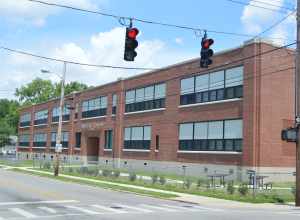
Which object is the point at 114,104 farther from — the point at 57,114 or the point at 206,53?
the point at 206,53

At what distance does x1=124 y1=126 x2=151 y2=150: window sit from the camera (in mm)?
50838

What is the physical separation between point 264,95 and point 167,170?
42.6ft

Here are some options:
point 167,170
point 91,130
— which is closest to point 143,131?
point 167,170

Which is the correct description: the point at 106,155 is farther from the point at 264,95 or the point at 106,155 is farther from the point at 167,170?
the point at 264,95

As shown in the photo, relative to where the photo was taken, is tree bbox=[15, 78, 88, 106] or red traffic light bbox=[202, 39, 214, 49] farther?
tree bbox=[15, 78, 88, 106]

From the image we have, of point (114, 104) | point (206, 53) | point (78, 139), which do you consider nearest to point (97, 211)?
point (206, 53)

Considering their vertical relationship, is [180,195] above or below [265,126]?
below

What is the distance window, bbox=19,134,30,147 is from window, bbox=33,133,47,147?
432 centimetres

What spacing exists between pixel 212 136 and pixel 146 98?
12639 mm

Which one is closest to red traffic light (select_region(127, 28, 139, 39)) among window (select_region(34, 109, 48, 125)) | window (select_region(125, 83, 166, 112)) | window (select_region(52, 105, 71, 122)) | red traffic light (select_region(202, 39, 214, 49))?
red traffic light (select_region(202, 39, 214, 49))

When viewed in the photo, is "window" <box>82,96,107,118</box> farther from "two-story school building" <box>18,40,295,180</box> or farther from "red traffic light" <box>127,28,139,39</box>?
"red traffic light" <box>127,28,139,39</box>

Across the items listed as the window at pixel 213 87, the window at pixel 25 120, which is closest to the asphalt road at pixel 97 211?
the window at pixel 213 87

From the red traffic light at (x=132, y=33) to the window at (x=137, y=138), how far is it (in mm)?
33219

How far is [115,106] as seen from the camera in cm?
5791
